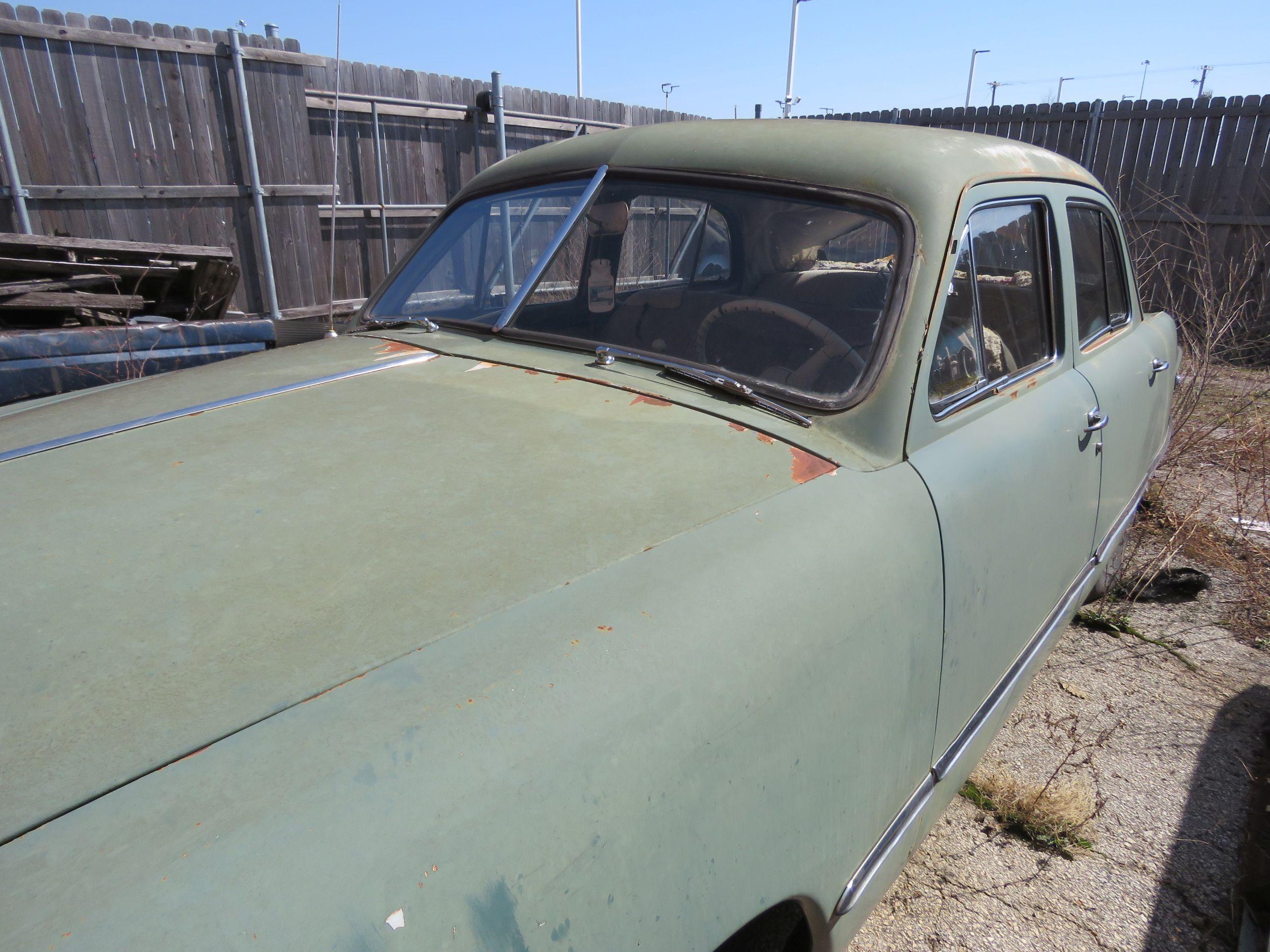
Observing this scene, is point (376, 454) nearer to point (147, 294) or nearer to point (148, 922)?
point (148, 922)

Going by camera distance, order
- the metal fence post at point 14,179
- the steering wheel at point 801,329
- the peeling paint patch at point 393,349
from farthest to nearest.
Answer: the metal fence post at point 14,179, the peeling paint patch at point 393,349, the steering wheel at point 801,329

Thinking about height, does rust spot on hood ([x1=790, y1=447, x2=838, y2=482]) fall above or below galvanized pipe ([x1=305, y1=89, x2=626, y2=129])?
below

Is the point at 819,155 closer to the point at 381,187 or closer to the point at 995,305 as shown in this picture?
the point at 995,305

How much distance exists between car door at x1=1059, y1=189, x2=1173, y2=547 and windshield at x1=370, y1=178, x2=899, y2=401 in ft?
3.02

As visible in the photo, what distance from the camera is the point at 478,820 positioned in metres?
0.91

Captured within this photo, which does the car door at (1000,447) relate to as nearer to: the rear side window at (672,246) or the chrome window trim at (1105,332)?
the chrome window trim at (1105,332)

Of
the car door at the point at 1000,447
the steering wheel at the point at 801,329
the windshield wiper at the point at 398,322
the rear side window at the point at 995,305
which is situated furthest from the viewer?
the windshield wiper at the point at 398,322

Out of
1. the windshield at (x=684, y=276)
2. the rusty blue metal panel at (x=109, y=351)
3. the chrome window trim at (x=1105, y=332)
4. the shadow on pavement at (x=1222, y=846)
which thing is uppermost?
the windshield at (x=684, y=276)

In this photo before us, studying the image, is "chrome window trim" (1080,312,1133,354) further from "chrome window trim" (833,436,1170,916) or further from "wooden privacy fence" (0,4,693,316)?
"wooden privacy fence" (0,4,693,316)

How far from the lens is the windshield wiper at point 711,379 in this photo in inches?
72.4

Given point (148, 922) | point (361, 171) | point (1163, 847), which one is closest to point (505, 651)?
point (148, 922)

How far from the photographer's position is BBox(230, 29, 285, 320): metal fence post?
709 cm

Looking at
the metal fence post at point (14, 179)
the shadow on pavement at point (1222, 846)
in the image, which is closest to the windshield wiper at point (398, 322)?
the shadow on pavement at point (1222, 846)

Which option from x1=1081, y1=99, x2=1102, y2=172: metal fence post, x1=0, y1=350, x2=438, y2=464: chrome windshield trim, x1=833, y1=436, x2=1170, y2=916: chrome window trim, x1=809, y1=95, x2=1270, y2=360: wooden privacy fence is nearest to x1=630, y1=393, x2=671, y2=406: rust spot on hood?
x1=0, y1=350, x2=438, y2=464: chrome windshield trim
